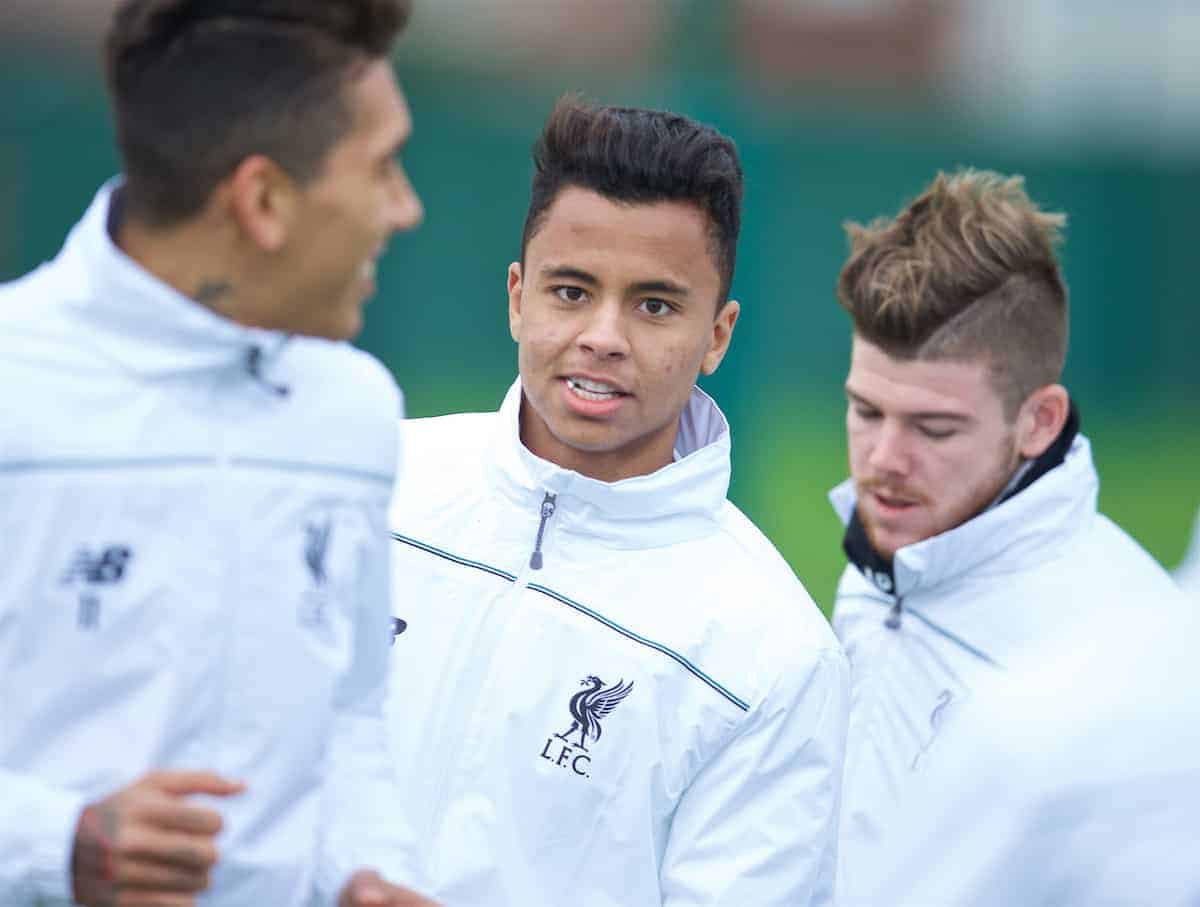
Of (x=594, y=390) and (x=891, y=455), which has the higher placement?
(x=594, y=390)

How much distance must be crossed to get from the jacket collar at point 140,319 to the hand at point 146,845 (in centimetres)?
42

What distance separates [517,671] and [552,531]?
0.77 ft

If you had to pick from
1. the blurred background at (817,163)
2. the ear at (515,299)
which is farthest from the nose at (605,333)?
the blurred background at (817,163)

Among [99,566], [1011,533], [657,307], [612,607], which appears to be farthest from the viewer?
[1011,533]

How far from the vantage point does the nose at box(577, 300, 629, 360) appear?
2.69 metres

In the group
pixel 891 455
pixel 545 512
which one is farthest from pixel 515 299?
pixel 891 455

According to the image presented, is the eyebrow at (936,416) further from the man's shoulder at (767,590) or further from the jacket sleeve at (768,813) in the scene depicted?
the jacket sleeve at (768,813)

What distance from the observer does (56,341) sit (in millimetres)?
1792

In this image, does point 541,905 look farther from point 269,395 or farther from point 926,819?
point 926,819

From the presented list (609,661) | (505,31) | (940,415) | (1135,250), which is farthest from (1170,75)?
(609,661)

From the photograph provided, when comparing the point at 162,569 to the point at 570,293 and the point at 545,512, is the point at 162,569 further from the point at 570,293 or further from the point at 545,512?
the point at 570,293

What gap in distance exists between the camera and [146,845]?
64.8 inches

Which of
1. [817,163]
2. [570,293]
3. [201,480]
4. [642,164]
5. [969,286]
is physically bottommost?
[817,163]

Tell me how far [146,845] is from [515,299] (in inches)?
57.5
